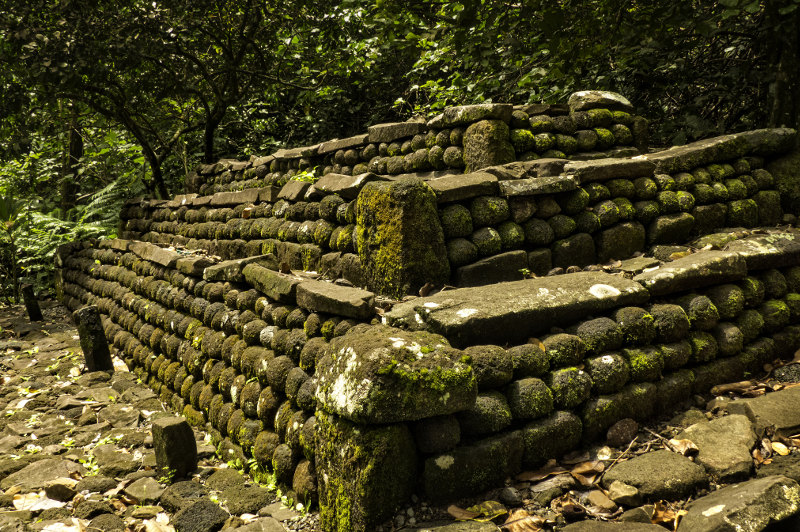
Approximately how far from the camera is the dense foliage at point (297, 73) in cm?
550

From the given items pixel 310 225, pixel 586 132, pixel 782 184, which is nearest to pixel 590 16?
pixel 586 132

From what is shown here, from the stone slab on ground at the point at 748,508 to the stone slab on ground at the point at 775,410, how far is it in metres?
0.61

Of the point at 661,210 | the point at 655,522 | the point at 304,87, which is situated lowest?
the point at 655,522

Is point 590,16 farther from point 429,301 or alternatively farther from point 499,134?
point 429,301

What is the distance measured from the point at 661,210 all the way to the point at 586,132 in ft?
3.12

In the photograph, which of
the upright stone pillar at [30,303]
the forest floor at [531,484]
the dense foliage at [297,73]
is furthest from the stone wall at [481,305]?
the upright stone pillar at [30,303]

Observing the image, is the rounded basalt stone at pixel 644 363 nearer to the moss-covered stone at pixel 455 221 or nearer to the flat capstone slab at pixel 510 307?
the flat capstone slab at pixel 510 307

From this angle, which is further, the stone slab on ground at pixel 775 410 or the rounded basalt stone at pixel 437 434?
the stone slab on ground at pixel 775 410

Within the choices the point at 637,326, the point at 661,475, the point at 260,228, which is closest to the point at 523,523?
the point at 661,475

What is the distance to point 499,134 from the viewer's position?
4.14 m

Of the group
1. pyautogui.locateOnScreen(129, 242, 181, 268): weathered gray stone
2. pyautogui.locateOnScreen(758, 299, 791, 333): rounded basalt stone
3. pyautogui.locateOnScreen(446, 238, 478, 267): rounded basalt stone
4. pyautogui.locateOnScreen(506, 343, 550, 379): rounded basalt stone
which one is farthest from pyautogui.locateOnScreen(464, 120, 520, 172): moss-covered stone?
pyautogui.locateOnScreen(129, 242, 181, 268): weathered gray stone

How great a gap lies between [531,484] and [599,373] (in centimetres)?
68

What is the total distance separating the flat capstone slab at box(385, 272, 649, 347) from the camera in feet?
9.09

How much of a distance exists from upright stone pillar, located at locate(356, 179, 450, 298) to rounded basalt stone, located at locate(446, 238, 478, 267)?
5cm
